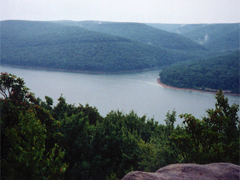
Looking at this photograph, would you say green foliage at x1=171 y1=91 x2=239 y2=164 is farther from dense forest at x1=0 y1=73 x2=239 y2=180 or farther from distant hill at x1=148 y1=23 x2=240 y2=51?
distant hill at x1=148 y1=23 x2=240 y2=51

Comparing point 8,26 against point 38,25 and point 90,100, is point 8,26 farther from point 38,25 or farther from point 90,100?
point 90,100

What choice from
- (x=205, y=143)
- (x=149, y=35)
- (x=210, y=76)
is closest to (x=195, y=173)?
(x=205, y=143)

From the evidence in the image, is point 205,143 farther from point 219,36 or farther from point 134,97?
point 219,36

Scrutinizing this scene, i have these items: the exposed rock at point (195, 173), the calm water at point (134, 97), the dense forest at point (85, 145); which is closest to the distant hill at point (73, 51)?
the calm water at point (134, 97)

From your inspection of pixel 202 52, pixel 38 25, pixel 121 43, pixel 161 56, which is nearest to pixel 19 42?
pixel 38 25

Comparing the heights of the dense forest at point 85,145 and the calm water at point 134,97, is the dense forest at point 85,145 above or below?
above

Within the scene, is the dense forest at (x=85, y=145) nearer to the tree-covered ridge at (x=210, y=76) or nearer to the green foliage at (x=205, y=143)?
the green foliage at (x=205, y=143)
